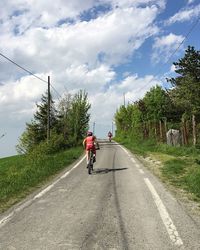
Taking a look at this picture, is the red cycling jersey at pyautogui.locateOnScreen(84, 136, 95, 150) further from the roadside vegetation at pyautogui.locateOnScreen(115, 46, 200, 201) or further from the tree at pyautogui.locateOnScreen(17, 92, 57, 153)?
the tree at pyautogui.locateOnScreen(17, 92, 57, 153)

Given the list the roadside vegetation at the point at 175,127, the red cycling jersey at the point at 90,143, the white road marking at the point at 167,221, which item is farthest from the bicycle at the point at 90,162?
the white road marking at the point at 167,221

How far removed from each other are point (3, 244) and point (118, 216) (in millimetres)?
2636

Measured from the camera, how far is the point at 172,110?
52750 mm

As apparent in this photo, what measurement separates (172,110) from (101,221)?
46.5 metres

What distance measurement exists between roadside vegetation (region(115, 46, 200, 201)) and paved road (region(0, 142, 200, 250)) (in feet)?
5.90

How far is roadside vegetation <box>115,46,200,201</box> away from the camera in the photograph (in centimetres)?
1521

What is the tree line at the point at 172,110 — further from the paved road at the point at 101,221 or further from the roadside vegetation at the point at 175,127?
the paved road at the point at 101,221

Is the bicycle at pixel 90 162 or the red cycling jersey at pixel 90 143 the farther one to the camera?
the red cycling jersey at pixel 90 143

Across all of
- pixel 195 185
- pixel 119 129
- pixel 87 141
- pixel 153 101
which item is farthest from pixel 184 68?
pixel 119 129

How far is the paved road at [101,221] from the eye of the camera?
20.3 feet

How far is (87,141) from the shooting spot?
57.1ft

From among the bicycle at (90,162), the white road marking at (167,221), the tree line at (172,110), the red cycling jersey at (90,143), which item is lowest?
the white road marking at (167,221)

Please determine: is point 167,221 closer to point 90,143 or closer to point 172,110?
point 90,143

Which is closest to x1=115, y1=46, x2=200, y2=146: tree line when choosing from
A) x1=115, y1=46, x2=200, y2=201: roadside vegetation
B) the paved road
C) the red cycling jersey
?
x1=115, y1=46, x2=200, y2=201: roadside vegetation
